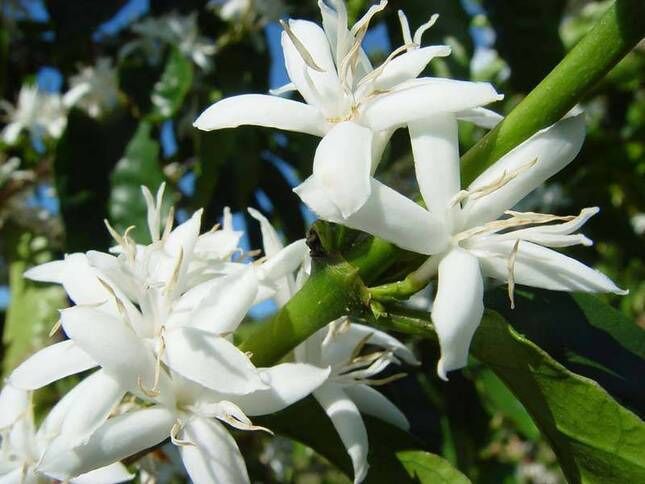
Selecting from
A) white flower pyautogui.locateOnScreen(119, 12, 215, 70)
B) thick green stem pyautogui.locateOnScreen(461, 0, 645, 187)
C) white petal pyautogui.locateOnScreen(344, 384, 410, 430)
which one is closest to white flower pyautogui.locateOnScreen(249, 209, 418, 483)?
white petal pyautogui.locateOnScreen(344, 384, 410, 430)

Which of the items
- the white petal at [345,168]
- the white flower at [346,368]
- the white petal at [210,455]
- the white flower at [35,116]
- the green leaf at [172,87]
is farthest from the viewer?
the white flower at [35,116]

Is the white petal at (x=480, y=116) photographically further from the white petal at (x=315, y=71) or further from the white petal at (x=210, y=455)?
the white petal at (x=210, y=455)

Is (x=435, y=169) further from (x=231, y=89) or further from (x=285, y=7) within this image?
(x=285, y=7)

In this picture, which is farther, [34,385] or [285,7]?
[285,7]

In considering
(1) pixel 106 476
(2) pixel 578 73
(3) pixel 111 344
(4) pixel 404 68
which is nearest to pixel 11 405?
(1) pixel 106 476

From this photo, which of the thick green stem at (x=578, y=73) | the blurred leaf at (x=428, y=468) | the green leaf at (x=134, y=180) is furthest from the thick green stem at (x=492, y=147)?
the green leaf at (x=134, y=180)

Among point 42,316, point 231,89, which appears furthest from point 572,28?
point 42,316

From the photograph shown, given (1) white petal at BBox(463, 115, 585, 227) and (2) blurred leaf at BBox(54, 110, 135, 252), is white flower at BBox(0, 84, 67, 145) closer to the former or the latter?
(2) blurred leaf at BBox(54, 110, 135, 252)
